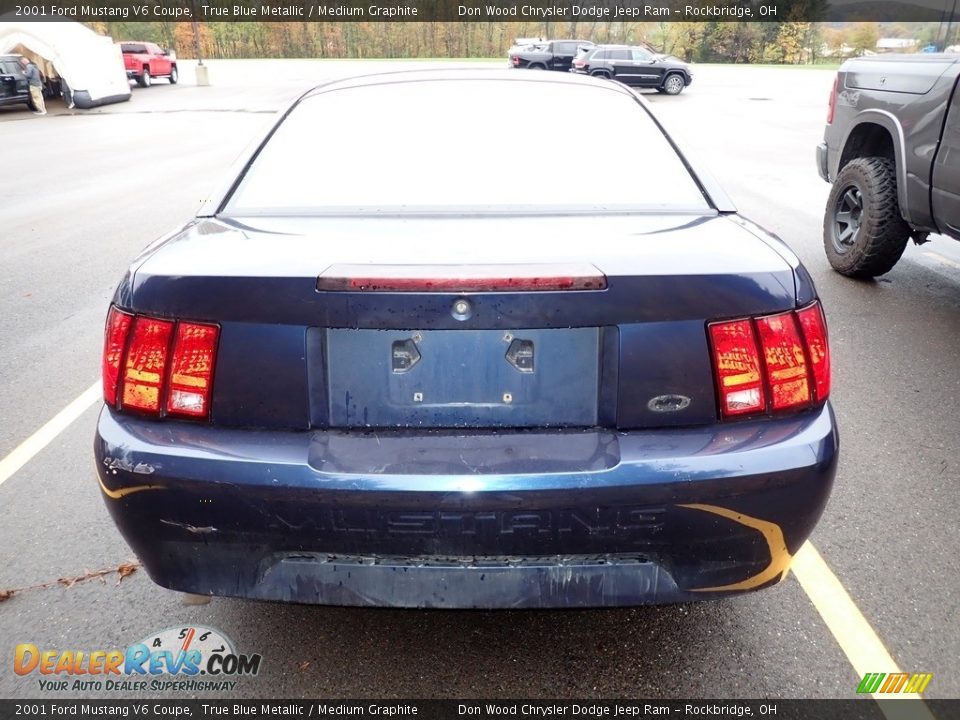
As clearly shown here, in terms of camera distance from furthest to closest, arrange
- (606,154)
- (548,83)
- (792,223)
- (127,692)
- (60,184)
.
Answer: (60,184)
(792,223)
(548,83)
(606,154)
(127,692)

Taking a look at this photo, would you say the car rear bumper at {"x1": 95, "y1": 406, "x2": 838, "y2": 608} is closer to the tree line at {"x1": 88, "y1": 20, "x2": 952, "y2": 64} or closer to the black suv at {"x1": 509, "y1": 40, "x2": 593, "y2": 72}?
the black suv at {"x1": 509, "y1": 40, "x2": 593, "y2": 72}

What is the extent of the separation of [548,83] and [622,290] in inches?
62.9

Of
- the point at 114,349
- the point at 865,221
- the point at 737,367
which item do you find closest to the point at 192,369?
the point at 114,349

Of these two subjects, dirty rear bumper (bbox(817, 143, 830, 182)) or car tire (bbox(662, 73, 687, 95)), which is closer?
dirty rear bumper (bbox(817, 143, 830, 182))

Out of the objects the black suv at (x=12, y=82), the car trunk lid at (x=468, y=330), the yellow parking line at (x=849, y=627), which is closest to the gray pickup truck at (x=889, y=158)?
the yellow parking line at (x=849, y=627)

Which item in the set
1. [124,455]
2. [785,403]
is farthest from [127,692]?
[785,403]

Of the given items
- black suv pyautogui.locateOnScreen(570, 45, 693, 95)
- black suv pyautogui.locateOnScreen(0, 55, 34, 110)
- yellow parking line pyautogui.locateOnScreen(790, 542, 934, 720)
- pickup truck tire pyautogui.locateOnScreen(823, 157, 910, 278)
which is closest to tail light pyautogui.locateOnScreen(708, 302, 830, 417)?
yellow parking line pyautogui.locateOnScreen(790, 542, 934, 720)

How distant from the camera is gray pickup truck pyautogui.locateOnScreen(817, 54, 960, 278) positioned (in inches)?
191

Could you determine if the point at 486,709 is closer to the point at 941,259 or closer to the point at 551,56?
the point at 941,259

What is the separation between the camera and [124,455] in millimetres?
1889

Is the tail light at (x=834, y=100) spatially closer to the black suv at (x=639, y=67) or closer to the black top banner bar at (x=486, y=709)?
the black top banner bar at (x=486, y=709)

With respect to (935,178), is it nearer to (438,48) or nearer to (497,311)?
(497,311)

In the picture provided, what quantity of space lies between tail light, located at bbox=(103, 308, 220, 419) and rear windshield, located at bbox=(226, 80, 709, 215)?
2.04 ft

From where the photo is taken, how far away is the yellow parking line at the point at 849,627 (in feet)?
6.98
